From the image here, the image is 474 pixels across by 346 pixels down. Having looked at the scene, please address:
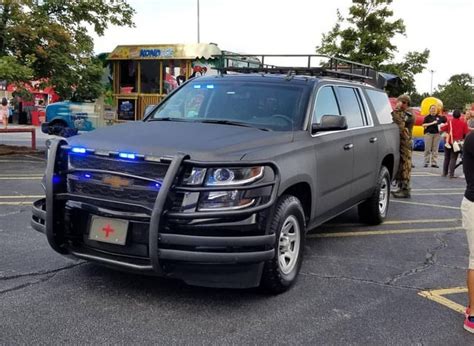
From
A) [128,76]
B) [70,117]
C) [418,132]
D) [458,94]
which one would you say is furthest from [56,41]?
[458,94]

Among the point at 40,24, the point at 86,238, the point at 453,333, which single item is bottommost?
the point at 453,333

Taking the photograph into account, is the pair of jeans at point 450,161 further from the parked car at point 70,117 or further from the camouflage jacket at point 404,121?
the parked car at point 70,117

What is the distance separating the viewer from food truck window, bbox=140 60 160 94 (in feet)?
52.9

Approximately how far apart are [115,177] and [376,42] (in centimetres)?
2653

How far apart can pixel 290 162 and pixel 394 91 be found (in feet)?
90.0

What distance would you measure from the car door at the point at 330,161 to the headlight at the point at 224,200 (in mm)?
1345

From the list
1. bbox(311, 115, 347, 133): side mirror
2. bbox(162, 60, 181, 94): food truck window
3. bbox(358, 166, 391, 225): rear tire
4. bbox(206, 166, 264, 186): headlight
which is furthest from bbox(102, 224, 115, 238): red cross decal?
bbox(162, 60, 181, 94): food truck window

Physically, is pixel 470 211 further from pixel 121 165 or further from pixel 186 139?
pixel 121 165

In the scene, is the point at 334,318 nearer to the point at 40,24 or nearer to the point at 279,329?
the point at 279,329

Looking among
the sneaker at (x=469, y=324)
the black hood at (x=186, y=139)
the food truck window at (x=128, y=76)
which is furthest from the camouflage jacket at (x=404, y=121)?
the food truck window at (x=128, y=76)

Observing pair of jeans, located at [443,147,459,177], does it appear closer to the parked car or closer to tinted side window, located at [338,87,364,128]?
tinted side window, located at [338,87,364,128]

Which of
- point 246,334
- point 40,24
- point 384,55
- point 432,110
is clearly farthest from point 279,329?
point 384,55

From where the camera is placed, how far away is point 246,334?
3.71 m

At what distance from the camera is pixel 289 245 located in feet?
15.1
